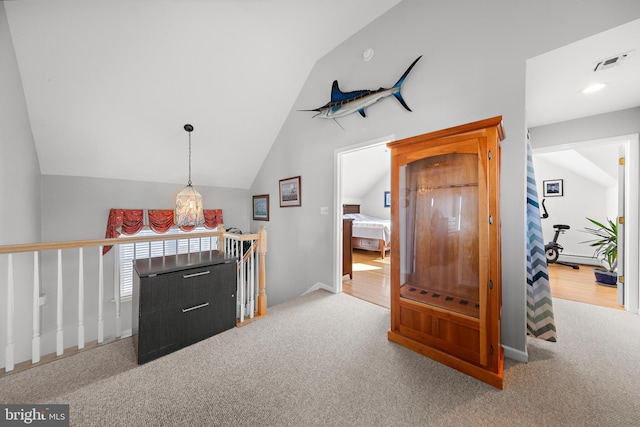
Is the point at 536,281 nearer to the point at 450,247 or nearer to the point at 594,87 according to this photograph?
the point at 450,247

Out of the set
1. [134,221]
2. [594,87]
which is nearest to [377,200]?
[594,87]

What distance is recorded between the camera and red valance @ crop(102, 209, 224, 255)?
360cm

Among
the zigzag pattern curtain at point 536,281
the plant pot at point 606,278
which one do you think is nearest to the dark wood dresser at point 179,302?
the zigzag pattern curtain at point 536,281

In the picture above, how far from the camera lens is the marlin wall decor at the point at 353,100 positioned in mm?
2344

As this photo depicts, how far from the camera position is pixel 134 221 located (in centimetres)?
380

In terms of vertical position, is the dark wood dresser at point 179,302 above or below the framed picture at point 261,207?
below

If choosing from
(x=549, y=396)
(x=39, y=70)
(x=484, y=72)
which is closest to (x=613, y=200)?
(x=484, y=72)

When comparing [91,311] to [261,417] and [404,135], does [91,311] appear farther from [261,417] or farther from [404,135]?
[404,135]

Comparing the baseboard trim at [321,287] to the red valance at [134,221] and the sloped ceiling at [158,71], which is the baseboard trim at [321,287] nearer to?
the red valance at [134,221]

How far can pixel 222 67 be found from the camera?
9.69ft

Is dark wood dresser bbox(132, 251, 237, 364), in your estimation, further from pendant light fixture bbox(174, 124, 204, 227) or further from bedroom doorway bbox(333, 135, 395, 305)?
bedroom doorway bbox(333, 135, 395, 305)

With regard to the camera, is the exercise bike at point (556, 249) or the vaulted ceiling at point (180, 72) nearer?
the vaulted ceiling at point (180, 72)

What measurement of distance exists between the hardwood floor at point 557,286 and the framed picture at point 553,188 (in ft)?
4.85

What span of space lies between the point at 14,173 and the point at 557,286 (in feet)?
21.4
